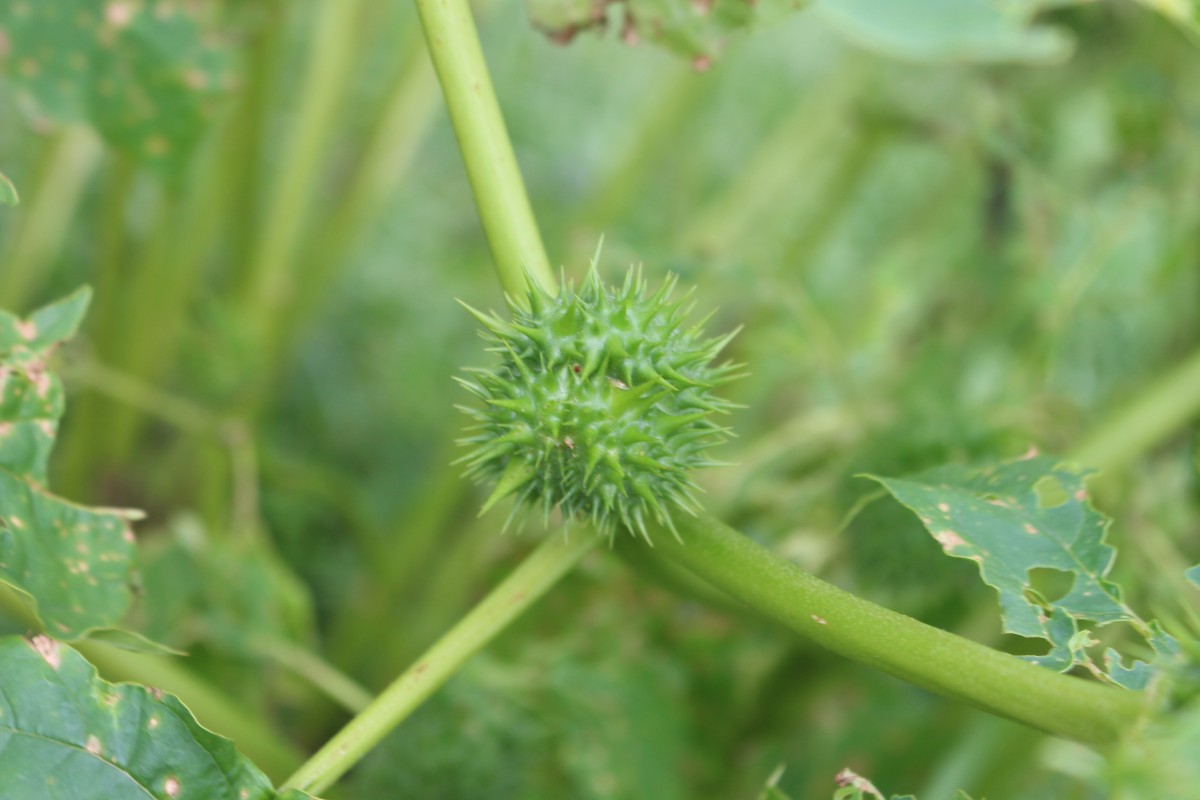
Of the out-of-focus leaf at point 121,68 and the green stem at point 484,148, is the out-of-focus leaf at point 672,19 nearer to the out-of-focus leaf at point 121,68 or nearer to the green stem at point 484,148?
the green stem at point 484,148

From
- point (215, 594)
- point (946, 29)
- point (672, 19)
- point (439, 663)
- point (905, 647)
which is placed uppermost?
point (946, 29)

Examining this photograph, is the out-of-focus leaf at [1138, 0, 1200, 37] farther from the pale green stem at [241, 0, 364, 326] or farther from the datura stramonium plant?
the pale green stem at [241, 0, 364, 326]

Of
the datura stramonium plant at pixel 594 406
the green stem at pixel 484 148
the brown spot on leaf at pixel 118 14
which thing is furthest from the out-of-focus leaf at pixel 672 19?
the brown spot on leaf at pixel 118 14

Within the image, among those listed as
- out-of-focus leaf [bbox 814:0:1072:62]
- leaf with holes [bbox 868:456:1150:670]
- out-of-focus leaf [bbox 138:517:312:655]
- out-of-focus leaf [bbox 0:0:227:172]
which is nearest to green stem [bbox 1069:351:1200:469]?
out-of-focus leaf [bbox 814:0:1072:62]

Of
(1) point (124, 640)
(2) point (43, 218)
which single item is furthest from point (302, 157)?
(1) point (124, 640)

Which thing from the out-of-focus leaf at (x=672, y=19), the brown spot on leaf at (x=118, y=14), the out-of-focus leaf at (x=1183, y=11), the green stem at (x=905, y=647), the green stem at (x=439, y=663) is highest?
the out-of-focus leaf at (x=1183, y=11)

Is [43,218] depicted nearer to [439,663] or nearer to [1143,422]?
[439,663]
